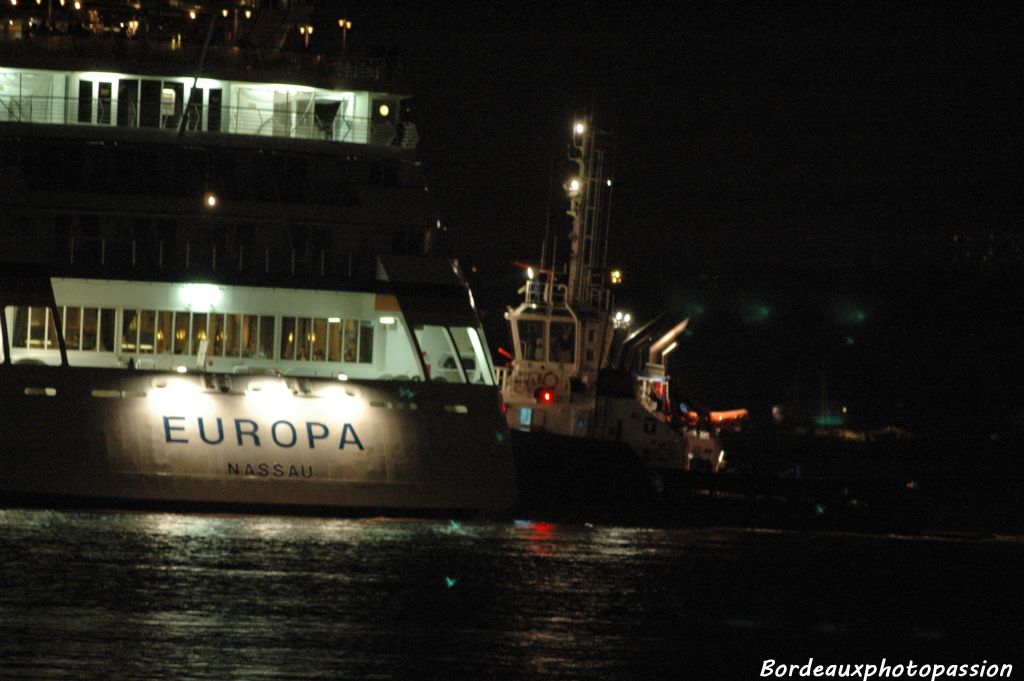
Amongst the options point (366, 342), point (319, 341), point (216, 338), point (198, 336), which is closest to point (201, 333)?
point (198, 336)

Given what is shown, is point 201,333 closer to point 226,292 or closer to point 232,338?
point 232,338

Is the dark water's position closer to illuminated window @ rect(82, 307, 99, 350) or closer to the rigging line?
illuminated window @ rect(82, 307, 99, 350)

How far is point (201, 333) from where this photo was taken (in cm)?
3175

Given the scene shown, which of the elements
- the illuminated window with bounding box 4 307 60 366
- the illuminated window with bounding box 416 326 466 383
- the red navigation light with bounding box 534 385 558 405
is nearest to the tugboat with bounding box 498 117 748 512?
the red navigation light with bounding box 534 385 558 405

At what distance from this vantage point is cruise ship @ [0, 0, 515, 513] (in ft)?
101

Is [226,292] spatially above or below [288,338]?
above

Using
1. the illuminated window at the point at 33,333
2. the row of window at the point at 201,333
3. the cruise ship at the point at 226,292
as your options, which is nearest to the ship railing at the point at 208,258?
the cruise ship at the point at 226,292

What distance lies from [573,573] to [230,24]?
13054 millimetres

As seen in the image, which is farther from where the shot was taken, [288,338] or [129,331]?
[288,338]

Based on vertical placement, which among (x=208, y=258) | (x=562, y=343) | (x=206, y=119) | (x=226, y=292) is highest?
(x=206, y=119)

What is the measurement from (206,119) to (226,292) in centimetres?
355

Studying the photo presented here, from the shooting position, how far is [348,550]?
1166 inches

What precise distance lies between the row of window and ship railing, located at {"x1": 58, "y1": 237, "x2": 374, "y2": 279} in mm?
793

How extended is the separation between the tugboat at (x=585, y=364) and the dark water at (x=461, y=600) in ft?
9.90
